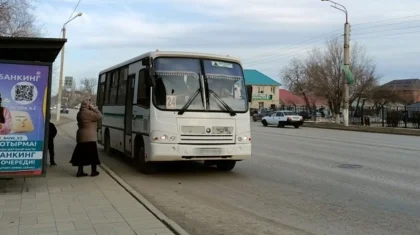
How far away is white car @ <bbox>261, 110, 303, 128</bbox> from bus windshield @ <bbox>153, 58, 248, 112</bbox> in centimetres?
3019

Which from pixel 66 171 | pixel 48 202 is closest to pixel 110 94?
pixel 66 171

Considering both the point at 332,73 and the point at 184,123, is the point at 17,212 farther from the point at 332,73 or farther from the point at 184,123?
the point at 332,73

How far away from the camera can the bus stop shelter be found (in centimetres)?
815

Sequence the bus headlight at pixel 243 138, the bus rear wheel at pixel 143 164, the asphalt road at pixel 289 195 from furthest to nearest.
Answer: the bus rear wheel at pixel 143 164, the bus headlight at pixel 243 138, the asphalt road at pixel 289 195

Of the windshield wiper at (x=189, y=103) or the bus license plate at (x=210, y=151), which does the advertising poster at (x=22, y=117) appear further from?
the bus license plate at (x=210, y=151)

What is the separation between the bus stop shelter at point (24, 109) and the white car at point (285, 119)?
33541 millimetres

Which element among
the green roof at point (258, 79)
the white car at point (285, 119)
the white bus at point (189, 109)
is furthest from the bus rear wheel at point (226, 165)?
the green roof at point (258, 79)

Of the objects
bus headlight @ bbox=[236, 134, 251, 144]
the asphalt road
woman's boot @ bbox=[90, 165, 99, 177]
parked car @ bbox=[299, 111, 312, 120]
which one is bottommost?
the asphalt road

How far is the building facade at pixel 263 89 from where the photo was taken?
367 ft

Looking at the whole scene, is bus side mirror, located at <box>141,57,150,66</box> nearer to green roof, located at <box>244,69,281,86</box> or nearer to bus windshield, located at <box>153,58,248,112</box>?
bus windshield, located at <box>153,58,248,112</box>

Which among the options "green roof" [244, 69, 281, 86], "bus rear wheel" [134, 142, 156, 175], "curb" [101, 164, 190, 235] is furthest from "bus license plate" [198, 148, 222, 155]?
"green roof" [244, 69, 281, 86]

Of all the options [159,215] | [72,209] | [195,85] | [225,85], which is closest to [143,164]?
[195,85]

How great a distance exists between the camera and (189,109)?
405 inches

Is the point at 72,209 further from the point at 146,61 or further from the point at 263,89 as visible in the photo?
the point at 263,89
